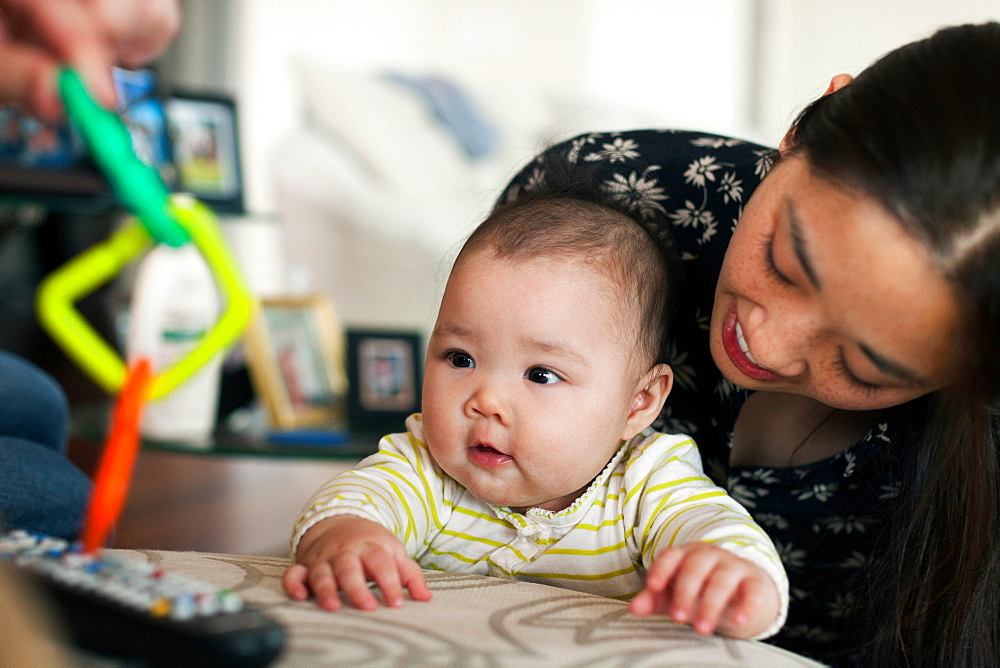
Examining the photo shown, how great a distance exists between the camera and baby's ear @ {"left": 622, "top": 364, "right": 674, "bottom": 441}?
925 millimetres

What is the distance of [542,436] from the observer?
83 cm

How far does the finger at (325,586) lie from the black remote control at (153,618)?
4.9 inches

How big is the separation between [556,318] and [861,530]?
1.36ft

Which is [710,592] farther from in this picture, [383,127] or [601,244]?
[383,127]

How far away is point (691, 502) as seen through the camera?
811 mm

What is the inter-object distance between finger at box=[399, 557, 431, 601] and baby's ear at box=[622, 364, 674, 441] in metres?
0.31

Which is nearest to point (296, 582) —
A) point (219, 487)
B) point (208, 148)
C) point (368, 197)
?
point (208, 148)

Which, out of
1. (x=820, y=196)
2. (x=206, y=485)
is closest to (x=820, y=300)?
(x=820, y=196)

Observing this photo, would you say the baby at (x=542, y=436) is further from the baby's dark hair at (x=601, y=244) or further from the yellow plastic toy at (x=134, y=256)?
the yellow plastic toy at (x=134, y=256)

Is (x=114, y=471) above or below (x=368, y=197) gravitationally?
above

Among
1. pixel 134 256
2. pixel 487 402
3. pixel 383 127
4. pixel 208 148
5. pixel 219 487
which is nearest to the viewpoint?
pixel 487 402

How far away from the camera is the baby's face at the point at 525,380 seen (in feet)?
2.74

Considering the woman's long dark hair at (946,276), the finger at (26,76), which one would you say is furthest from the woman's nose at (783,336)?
the finger at (26,76)

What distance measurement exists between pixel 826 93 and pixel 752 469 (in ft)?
1.30
